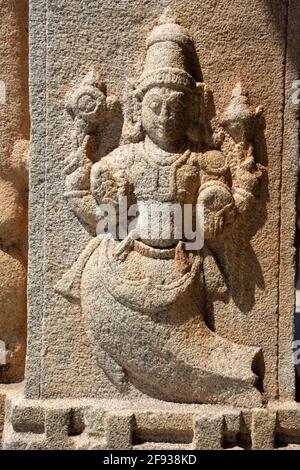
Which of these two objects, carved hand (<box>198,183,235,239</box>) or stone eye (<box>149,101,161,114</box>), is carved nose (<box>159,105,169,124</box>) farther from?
carved hand (<box>198,183,235,239</box>)

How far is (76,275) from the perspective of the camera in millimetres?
2195

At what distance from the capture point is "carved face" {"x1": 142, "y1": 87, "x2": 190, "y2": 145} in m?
2.04

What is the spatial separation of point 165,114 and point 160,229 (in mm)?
392

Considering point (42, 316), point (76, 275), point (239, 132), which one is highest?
point (239, 132)

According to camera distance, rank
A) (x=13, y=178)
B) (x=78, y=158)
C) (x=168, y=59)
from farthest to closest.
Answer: (x=13, y=178) → (x=78, y=158) → (x=168, y=59)

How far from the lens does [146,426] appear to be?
217 cm

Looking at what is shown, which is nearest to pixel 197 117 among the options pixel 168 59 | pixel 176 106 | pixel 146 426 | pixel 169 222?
pixel 176 106

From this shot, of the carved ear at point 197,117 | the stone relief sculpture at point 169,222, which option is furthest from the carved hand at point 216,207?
the carved ear at point 197,117

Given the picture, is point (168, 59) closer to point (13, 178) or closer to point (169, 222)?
point (169, 222)

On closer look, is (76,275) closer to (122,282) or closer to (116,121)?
(122,282)

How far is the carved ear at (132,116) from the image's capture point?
2121 millimetres

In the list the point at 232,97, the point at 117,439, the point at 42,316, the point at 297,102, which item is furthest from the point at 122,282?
the point at 297,102

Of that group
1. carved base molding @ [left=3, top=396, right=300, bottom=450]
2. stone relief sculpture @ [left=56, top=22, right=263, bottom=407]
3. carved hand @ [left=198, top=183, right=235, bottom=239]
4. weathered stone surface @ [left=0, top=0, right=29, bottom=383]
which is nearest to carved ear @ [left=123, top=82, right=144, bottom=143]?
stone relief sculpture @ [left=56, top=22, right=263, bottom=407]

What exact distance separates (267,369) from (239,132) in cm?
86
